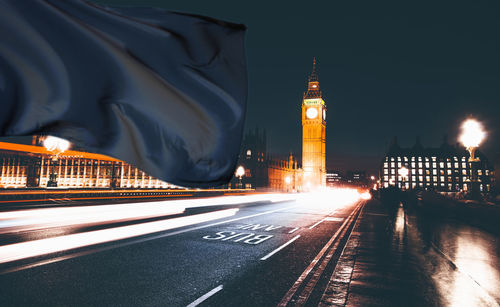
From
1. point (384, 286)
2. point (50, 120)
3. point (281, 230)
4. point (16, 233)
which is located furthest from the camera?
point (281, 230)

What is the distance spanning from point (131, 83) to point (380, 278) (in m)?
5.86

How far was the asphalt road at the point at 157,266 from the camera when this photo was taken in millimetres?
4809

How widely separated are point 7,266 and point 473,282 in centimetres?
941

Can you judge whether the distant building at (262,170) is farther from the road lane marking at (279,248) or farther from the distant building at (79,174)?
the road lane marking at (279,248)

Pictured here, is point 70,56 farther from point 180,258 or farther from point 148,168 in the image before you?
point 180,258

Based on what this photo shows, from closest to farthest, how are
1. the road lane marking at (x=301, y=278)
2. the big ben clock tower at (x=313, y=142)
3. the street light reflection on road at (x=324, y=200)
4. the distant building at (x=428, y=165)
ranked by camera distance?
the road lane marking at (x=301, y=278) → the street light reflection on road at (x=324, y=200) → the big ben clock tower at (x=313, y=142) → the distant building at (x=428, y=165)

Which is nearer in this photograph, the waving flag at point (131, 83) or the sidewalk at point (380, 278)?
the waving flag at point (131, 83)

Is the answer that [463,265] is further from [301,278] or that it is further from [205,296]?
[205,296]

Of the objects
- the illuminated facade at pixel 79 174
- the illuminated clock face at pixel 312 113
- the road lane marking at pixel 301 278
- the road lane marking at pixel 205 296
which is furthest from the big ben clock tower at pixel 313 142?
the road lane marking at pixel 205 296

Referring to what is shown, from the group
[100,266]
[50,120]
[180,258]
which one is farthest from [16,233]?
[50,120]

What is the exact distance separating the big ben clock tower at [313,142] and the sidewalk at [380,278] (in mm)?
117103

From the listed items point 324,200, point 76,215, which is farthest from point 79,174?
point 76,215

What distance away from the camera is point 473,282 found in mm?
5781

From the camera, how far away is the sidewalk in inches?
191
